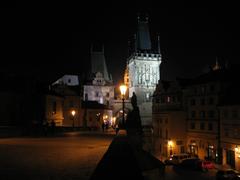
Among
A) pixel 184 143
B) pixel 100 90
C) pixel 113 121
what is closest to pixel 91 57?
pixel 100 90

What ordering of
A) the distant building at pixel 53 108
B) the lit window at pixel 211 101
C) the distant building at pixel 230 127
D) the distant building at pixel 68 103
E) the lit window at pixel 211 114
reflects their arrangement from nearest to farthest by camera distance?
the distant building at pixel 230 127 < the lit window at pixel 211 114 < the lit window at pixel 211 101 < the distant building at pixel 53 108 < the distant building at pixel 68 103

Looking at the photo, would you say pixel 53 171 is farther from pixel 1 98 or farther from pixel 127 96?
pixel 127 96

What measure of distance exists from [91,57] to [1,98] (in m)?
62.6

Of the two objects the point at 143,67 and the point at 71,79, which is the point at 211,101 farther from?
the point at 143,67

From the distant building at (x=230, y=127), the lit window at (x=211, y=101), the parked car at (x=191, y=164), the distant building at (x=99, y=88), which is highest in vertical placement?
the distant building at (x=99, y=88)

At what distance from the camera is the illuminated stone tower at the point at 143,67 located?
103 meters

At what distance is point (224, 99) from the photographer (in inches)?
1874

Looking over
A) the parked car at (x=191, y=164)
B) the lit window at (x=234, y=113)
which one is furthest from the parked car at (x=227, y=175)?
the lit window at (x=234, y=113)

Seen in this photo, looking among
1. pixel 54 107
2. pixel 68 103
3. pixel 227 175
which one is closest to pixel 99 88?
pixel 68 103

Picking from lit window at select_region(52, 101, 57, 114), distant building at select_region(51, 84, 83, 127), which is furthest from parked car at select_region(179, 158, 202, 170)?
distant building at select_region(51, 84, 83, 127)

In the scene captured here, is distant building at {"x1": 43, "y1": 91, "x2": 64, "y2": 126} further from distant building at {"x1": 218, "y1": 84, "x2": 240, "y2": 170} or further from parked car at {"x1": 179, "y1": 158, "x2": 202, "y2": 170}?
distant building at {"x1": 218, "y1": 84, "x2": 240, "y2": 170}

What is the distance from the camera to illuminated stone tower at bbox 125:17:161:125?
4063 inches

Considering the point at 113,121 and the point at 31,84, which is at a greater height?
the point at 31,84

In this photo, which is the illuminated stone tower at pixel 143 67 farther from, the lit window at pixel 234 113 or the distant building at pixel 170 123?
the lit window at pixel 234 113
